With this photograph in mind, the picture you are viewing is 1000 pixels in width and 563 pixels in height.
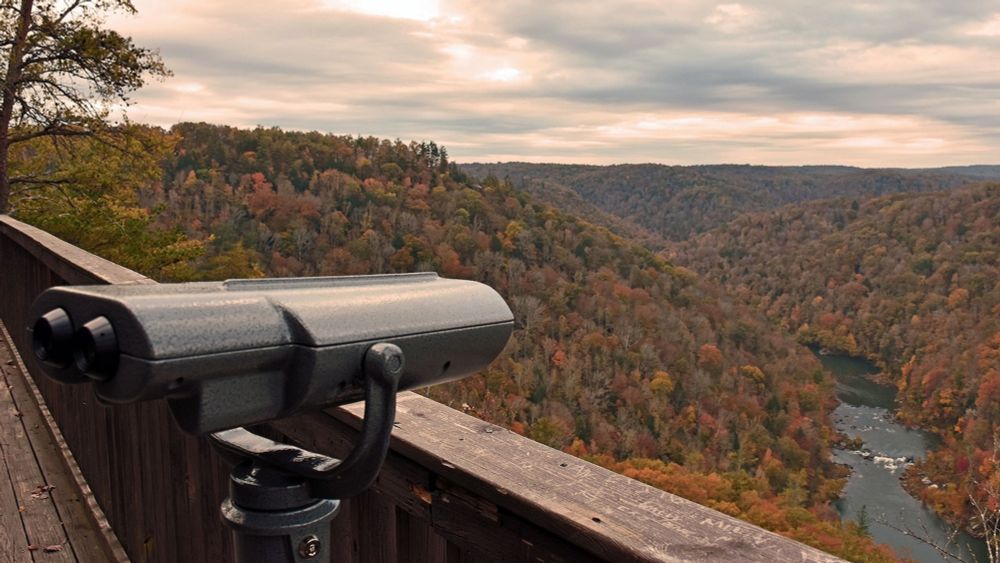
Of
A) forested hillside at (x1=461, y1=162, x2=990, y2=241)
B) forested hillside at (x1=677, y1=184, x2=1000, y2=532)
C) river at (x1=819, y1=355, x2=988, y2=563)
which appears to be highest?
forested hillside at (x1=461, y1=162, x2=990, y2=241)

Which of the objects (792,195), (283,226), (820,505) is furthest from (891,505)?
(792,195)

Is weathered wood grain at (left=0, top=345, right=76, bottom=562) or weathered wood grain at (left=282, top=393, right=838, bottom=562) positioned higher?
weathered wood grain at (left=282, top=393, right=838, bottom=562)

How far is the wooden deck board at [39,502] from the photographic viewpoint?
2.23 metres

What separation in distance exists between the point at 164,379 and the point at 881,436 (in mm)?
70475

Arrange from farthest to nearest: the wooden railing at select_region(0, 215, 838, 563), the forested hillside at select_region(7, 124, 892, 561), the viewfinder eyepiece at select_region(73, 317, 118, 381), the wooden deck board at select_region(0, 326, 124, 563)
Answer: the forested hillside at select_region(7, 124, 892, 561) → the wooden deck board at select_region(0, 326, 124, 563) → the wooden railing at select_region(0, 215, 838, 563) → the viewfinder eyepiece at select_region(73, 317, 118, 381)

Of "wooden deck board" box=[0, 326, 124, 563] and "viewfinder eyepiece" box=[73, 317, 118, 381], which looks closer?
"viewfinder eyepiece" box=[73, 317, 118, 381]

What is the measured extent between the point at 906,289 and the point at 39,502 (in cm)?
10018

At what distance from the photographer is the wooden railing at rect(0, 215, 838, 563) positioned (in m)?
0.74

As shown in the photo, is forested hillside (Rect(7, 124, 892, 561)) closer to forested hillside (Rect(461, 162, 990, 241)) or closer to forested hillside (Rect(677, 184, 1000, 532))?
forested hillside (Rect(677, 184, 1000, 532))

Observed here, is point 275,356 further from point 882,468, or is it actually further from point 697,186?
point 697,186

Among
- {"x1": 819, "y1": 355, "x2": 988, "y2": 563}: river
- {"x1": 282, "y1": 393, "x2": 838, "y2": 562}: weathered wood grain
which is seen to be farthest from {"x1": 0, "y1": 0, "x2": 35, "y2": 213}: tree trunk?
{"x1": 819, "y1": 355, "x2": 988, "y2": 563}: river

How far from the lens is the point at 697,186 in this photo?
541ft

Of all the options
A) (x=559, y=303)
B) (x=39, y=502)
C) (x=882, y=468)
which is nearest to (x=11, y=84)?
(x=39, y=502)

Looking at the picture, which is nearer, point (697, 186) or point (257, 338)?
point (257, 338)
